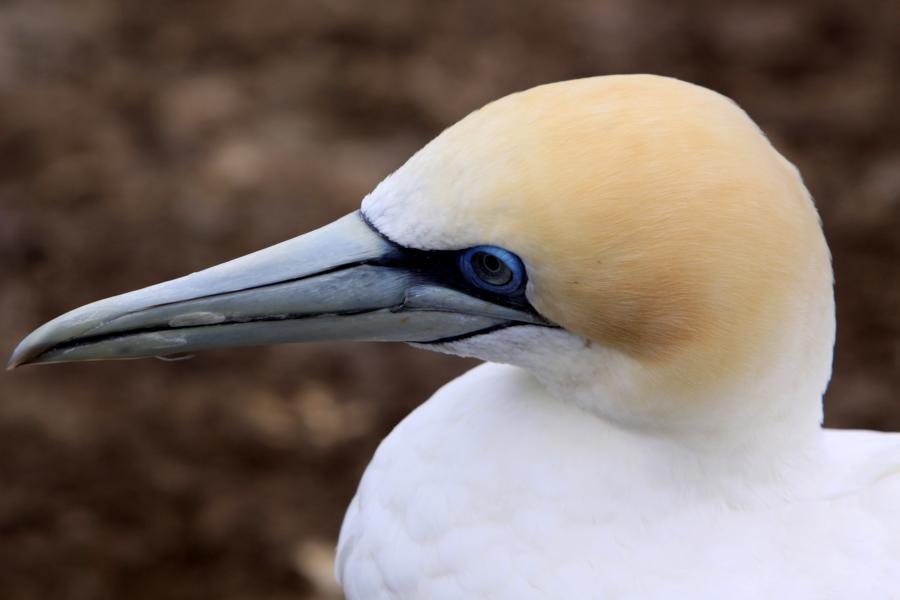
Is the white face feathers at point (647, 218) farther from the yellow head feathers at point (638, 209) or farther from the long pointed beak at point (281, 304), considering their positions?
the long pointed beak at point (281, 304)

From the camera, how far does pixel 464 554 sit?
7.70 ft

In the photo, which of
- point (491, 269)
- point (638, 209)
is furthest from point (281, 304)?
point (638, 209)

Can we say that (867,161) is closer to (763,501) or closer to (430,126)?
(430,126)

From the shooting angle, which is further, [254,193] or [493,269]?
[254,193]

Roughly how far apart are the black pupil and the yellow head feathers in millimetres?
52

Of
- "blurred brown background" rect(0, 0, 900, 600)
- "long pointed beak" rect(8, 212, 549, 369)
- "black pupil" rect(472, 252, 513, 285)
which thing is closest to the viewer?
"black pupil" rect(472, 252, 513, 285)

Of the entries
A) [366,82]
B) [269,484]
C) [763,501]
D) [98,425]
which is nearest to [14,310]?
[98,425]

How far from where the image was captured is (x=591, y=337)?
217 centimetres

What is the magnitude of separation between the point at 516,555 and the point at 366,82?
4398mm

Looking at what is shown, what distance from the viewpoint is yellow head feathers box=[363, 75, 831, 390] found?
6.56 feet

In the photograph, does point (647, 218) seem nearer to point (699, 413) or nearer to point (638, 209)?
point (638, 209)

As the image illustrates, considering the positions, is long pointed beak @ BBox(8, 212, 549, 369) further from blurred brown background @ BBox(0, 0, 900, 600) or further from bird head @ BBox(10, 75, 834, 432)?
blurred brown background @ BBox(0, 0, 900, 600)

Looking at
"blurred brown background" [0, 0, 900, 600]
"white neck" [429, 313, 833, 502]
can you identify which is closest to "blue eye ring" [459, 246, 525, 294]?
"white neck" [429, 313, 833, 502]

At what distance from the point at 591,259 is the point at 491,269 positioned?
8.5 inches
